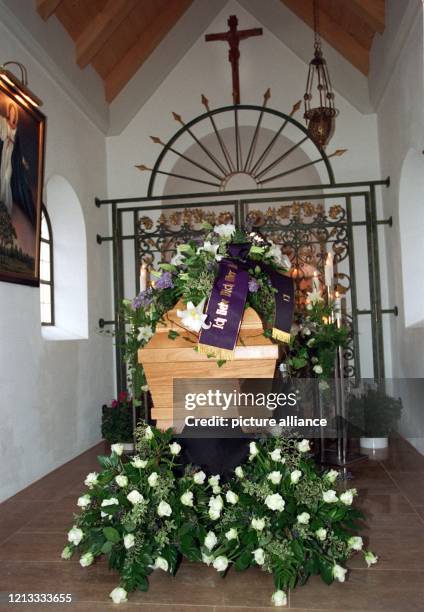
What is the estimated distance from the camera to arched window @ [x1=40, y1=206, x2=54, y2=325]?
6.08 meters

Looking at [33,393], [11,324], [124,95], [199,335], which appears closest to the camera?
[199,335]

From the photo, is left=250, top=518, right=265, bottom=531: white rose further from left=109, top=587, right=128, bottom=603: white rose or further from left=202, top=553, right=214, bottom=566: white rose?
left=109, top=587, right=128, bottom=603: white rose

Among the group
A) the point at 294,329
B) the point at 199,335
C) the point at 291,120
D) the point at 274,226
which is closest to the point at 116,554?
the point at 199,335

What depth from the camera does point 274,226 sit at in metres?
6.67

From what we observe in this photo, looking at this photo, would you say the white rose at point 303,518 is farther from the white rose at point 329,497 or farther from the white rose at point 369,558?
the white rose at point 369,558

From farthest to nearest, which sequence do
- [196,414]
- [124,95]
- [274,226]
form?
1. [124,95]
2. [274,226]
3. [196,414]

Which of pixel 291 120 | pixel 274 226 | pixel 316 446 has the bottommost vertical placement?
pixel 316 446

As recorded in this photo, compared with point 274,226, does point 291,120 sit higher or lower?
higher

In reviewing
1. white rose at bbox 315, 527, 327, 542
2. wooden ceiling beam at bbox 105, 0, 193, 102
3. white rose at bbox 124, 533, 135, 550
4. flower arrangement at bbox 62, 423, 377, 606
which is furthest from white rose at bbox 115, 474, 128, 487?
wooden ceiling beam at bbox 105, 0, 193, 102

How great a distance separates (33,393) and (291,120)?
426 cm

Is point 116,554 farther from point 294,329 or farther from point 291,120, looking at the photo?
point 291,120

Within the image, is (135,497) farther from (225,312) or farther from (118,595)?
(225,312)

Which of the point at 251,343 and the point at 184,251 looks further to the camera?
the point at 184,251

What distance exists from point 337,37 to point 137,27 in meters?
2.19
